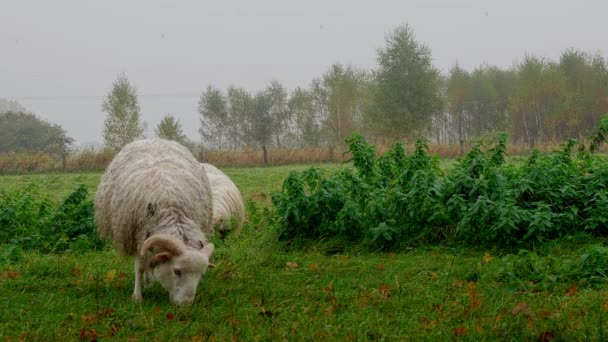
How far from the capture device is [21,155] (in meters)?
28.7

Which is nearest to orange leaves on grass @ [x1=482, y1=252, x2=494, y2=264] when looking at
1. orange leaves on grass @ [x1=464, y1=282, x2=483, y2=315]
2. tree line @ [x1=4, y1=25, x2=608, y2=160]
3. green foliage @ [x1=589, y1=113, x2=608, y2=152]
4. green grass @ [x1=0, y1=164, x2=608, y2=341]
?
green grass @ [x1=0, y1=164, x2=608, y2=341]

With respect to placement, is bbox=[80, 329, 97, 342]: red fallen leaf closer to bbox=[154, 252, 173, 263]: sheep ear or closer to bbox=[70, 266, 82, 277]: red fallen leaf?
bbox=[154, 252, 173, 263]: sheep ear

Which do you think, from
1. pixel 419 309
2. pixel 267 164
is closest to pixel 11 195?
pixel 419 309

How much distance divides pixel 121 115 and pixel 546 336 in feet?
144

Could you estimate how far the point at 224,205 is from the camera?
9.75 metres

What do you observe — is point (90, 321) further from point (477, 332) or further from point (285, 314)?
point (477, 332)

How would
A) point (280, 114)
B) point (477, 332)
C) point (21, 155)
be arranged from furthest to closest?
point (280, 114), point (21, 155), point (477, 332)

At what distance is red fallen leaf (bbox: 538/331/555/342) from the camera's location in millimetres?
3648

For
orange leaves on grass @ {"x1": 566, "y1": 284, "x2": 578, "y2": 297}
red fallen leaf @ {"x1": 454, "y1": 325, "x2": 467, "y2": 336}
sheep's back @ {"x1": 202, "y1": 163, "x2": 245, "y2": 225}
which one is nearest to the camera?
red fallen leaf @ {"x1": 454, "y1": 325, "x2": 467, "y2": 336}

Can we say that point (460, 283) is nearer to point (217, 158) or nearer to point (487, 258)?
point (487, 258)

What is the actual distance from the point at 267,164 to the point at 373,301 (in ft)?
79.5

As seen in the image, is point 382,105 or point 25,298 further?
point 382,105

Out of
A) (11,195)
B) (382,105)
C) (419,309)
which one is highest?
(382,105)

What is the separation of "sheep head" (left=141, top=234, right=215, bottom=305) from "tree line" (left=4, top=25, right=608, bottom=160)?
95.6 feet
